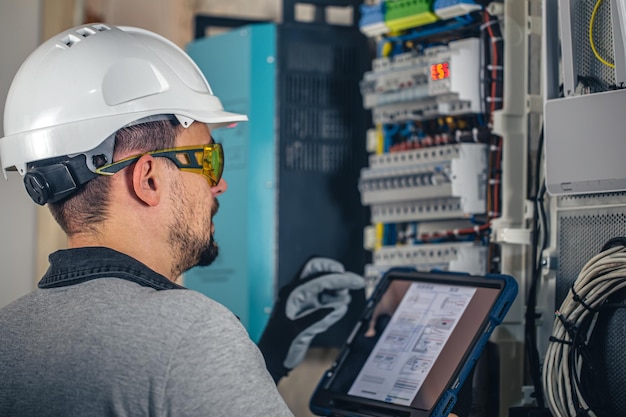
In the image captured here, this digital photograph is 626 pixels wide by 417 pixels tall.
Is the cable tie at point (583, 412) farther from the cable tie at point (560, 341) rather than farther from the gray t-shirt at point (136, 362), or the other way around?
the gray t-shirt at point (136, 362)

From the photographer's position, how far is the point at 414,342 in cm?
227

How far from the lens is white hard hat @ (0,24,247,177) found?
1.81m

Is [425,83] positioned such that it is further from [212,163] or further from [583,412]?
[583,412]

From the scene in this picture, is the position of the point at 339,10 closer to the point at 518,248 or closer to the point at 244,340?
the point at 518,248

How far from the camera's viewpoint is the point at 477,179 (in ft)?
8.37

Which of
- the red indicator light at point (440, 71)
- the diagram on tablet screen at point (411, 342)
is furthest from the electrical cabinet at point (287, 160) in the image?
the diagram on tablet screen at point (411, 342)

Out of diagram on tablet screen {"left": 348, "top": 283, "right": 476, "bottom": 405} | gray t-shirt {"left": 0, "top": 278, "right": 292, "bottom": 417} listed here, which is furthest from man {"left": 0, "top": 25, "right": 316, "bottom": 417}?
diagram on tablet screen {"left": 348, "top": 283, "right": 476, "bottom": 405}

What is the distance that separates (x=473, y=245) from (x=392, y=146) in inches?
18.2

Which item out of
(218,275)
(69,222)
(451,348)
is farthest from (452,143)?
(69,222)

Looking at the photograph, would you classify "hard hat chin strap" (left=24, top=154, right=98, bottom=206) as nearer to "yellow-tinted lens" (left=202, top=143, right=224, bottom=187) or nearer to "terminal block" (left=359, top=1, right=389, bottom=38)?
"yellow-tinted lens" (left=202, top=143, right=224, bottom=187)

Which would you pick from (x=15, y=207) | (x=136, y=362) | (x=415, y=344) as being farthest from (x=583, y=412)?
(x=15, y=207)

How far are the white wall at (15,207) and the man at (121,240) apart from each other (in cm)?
187

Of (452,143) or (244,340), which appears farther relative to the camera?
(452,143)

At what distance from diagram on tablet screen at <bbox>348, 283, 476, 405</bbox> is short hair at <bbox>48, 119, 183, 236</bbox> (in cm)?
78
